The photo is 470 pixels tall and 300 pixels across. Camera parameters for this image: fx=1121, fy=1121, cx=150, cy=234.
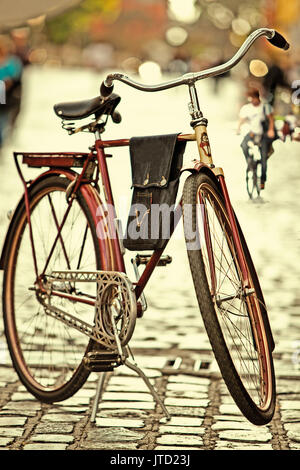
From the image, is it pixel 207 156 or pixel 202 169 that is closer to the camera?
pixel 202 169

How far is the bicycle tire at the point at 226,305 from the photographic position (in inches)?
139

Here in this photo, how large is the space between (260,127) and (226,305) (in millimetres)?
789

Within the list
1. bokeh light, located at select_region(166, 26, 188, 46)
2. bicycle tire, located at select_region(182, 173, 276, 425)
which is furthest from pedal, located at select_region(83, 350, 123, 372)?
bokeh light, located at select_region(166, 26, 188, 46)

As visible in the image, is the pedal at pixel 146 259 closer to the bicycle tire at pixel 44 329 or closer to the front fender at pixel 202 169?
the bicycle tire at pixel 44 329

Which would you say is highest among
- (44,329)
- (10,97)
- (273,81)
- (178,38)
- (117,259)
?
(178,38)

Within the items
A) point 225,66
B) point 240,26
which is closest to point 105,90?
point 225,66

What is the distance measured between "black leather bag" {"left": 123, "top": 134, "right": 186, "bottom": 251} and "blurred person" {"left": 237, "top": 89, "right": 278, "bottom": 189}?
0.44 m

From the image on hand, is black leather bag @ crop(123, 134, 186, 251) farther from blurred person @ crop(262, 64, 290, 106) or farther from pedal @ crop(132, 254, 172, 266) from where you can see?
blurred person @ crop(262, 64, 290, 106)

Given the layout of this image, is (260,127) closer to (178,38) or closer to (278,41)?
(278,41)

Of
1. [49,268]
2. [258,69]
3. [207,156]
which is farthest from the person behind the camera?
[258,69]

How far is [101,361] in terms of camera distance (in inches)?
159

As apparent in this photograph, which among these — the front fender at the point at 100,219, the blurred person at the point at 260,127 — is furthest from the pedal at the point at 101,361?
the blurred person at the point at 260,127

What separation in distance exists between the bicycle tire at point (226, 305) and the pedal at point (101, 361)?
1.43ft
